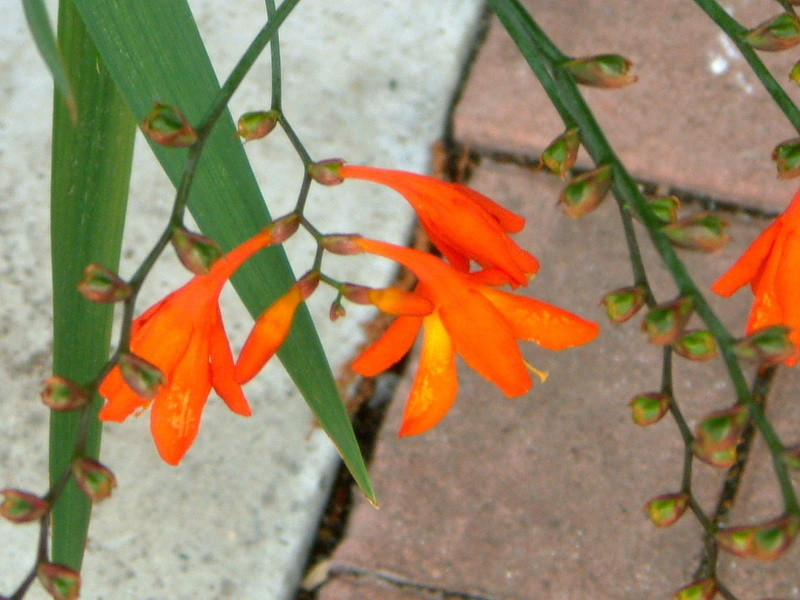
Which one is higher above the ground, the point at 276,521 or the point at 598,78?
the point at 598,78

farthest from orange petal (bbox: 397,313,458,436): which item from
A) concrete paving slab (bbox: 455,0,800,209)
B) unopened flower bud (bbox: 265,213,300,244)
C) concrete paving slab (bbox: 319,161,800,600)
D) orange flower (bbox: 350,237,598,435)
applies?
concrete paving slab (bbox: 455,0,800,209)

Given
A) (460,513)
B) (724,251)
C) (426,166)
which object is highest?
(426,166)

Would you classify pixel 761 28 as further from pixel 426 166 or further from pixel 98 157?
pixel 426 166

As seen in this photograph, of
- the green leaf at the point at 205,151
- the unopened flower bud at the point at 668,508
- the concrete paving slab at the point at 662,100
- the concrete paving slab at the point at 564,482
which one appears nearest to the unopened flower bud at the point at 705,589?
the unopened flower bud at the point at 668,508

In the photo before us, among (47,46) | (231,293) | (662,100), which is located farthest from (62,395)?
(662,100)

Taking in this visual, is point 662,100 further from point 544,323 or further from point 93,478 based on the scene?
point 93,478

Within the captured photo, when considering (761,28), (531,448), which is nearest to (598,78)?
(761,28)

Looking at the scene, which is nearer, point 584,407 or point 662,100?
point 584,407

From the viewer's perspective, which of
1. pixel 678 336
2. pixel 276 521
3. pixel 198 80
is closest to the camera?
pixel 678 336
